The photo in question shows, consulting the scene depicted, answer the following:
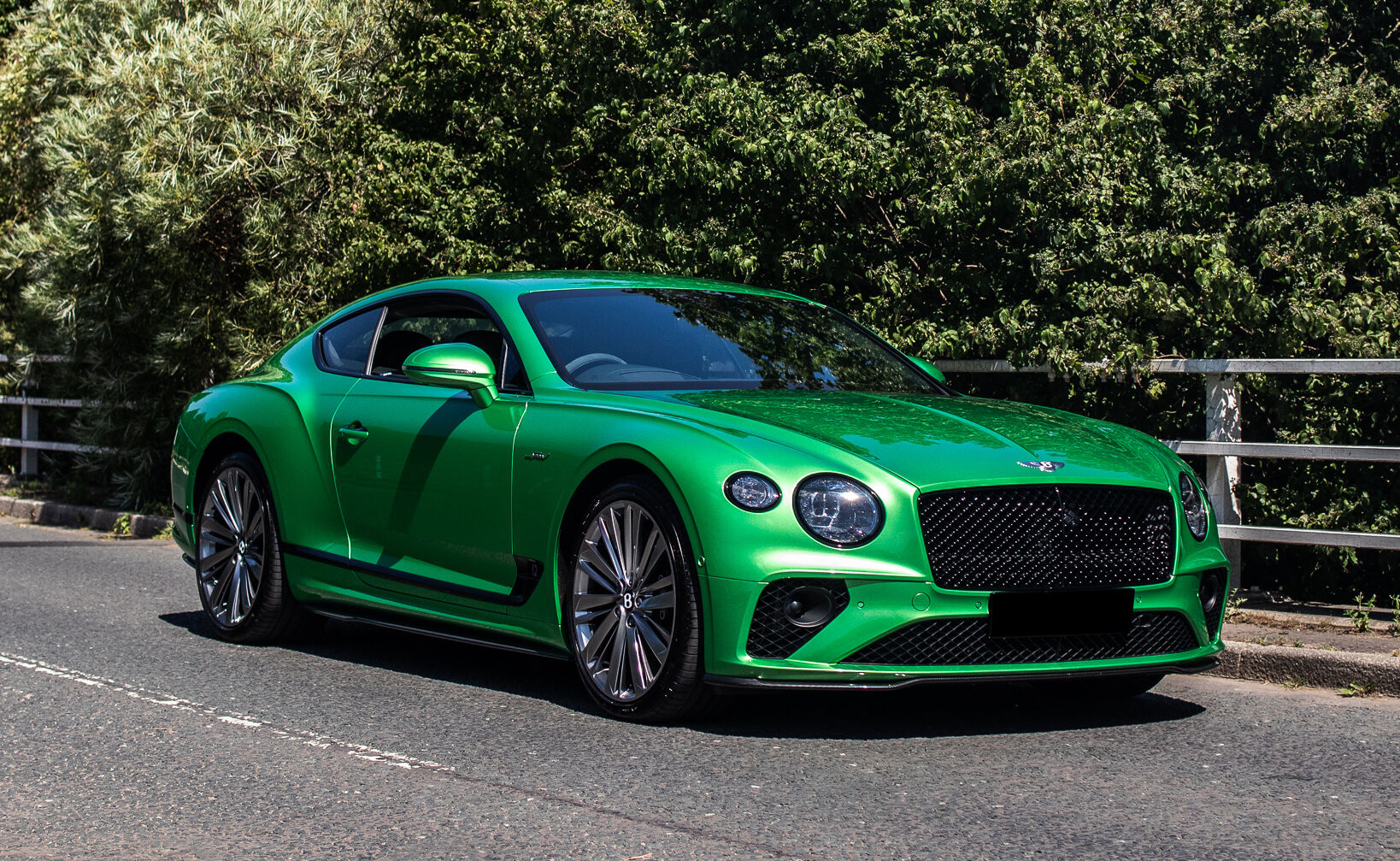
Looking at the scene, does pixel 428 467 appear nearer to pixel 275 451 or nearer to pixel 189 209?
pixel 275 451

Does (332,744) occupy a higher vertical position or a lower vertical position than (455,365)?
lower

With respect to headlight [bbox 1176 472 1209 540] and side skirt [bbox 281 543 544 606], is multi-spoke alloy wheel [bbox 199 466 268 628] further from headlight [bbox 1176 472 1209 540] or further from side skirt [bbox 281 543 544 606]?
headlight [bbox 1176 472 1209 540]

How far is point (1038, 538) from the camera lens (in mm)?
5484

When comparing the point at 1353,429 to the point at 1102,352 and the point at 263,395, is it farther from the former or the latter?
the point at 263,395

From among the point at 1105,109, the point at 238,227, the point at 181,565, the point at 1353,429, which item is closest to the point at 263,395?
the point at 181,565

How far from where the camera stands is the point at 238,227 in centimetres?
1495

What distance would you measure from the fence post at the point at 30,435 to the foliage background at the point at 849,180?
101 inches

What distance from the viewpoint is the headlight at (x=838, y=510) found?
534 centimetres

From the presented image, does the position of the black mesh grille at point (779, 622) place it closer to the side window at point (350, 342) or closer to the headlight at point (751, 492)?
the headlight at point (751, 492)

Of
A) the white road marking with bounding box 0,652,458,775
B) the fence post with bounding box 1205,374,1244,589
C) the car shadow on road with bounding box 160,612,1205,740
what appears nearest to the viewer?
the white road marking with bounding box 0,652,458,775

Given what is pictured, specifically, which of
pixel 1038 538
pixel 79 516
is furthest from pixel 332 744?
pixel 79 516

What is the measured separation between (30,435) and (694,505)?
13480 mm

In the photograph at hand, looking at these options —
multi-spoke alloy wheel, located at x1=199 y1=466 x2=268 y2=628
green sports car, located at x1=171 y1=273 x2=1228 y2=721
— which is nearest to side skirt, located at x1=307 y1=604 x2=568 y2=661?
green sports car, located at x1=171 y1=273 x2=1228 y2=721

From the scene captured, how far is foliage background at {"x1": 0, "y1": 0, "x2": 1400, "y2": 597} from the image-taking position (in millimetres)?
9305
